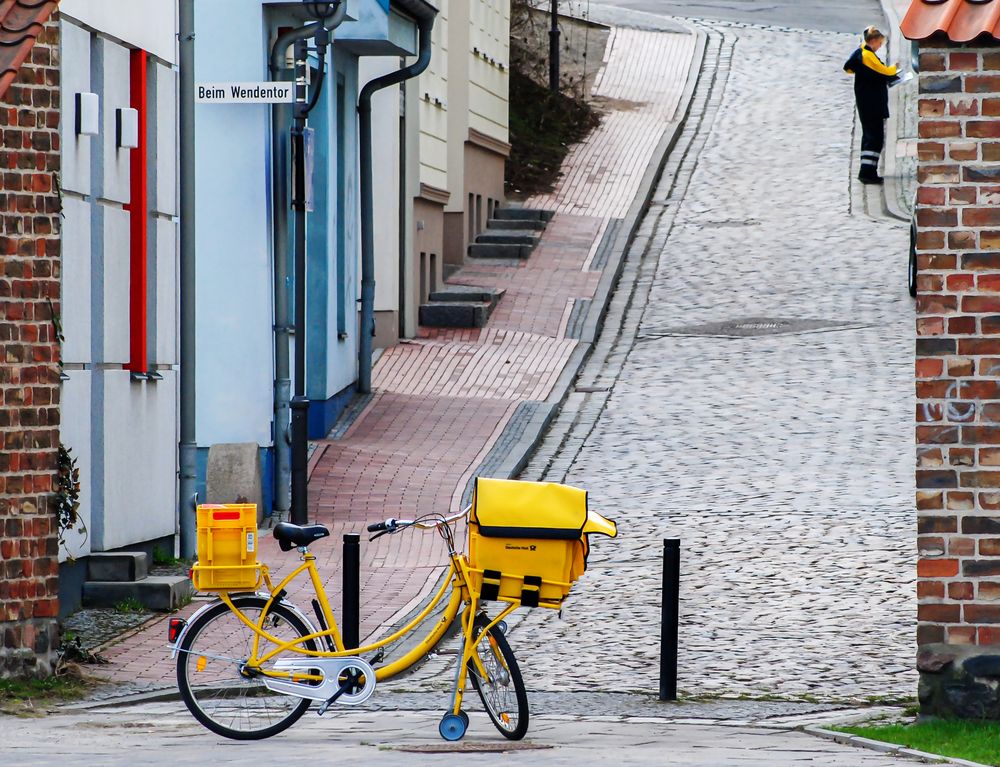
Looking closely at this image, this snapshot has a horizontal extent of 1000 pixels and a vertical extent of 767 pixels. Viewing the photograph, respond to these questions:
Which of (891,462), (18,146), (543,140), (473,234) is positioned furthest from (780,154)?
(18,146)

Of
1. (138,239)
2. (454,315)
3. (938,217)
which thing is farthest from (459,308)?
(938,217)

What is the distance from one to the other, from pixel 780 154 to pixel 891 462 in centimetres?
1619

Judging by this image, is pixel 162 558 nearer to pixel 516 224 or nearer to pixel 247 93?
pixel 247 93

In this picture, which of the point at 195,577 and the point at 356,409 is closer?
the point at 195,577

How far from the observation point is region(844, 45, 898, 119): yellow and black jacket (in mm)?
27578

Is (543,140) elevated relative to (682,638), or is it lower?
elevated

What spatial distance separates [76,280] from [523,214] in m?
17.5

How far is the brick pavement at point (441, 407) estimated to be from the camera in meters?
12.8

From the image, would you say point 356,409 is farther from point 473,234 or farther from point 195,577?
point 195,577

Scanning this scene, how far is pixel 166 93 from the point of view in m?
13.6

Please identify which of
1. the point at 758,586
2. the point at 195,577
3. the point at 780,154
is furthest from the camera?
the point at 780,154

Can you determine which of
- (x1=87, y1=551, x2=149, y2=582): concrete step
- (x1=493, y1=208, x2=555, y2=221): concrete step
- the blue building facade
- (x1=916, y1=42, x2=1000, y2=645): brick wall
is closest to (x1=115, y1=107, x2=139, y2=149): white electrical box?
the blue building facade

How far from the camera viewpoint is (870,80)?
27812mm

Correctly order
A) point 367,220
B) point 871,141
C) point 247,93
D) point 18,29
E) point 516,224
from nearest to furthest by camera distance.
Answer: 1. point 18,29
2. point 247,93
3. point 367,220
4. point 516,224
5. point 871,141
